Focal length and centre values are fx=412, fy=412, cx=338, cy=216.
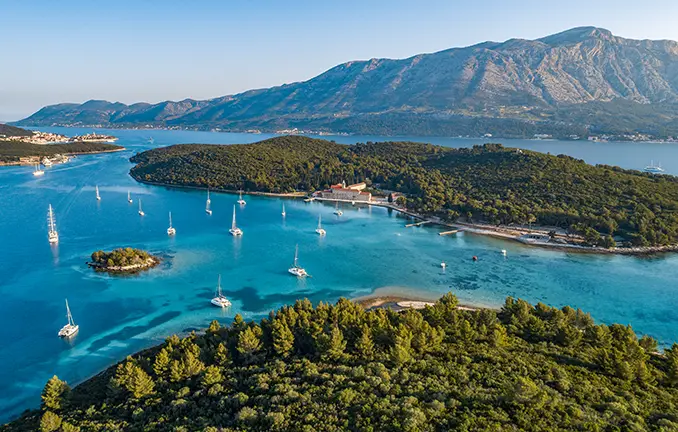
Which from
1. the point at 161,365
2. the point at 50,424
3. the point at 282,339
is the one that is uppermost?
the point at 282,339

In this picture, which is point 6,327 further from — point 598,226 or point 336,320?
point 598,226

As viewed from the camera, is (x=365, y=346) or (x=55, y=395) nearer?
(x=55, y=395)

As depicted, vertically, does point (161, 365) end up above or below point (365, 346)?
below

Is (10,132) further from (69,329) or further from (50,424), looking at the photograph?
(50,424)

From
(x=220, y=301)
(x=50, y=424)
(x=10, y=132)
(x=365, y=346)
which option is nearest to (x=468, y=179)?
(x=220, y=301)

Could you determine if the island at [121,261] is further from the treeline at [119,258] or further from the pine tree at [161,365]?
the pine tree at [161,365]

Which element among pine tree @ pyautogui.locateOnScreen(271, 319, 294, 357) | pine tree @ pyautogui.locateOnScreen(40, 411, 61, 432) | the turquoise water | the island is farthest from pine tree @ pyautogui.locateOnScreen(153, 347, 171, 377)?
the island

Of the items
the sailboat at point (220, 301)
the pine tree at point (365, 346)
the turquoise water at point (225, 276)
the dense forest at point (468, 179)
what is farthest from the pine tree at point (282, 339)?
the dense forest at point (468, 179)
